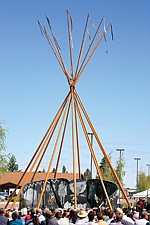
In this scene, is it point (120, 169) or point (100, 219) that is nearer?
point (100, 219)

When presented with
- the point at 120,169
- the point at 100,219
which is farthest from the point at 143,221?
the point at 120,169

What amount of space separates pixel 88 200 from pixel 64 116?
13.1 ft

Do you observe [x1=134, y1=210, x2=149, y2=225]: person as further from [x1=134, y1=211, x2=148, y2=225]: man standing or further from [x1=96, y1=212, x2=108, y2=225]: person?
[x1=96, y1=212, x2=108, y2=225]: person

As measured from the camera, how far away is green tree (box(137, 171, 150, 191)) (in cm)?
6488

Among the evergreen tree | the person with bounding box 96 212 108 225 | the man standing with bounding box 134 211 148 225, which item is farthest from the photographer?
the evergreen tree

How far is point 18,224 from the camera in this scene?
456 inches

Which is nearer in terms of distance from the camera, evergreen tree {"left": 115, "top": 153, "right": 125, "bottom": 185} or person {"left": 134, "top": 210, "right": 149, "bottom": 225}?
person {"left": 134, "top": 210, "right": 149, "bottom": 225}

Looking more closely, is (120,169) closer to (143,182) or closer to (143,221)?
(143,182)

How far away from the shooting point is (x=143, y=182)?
65938 mm

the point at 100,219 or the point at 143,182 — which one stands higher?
the point at 100,219

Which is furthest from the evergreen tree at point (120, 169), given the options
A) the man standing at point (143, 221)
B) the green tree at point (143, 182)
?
the man standing at point (143, 221)

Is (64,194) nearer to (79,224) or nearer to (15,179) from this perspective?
(79,224)

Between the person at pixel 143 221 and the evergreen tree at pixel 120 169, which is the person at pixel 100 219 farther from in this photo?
the evergreen tree at pixel 120 169

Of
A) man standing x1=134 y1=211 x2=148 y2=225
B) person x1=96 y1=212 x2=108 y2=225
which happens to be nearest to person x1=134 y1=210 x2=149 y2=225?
man standing x1=134 y1=211 x2=148 y2=225
